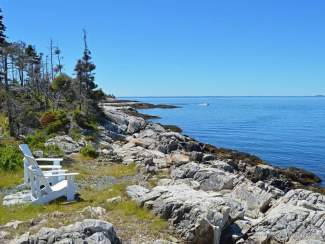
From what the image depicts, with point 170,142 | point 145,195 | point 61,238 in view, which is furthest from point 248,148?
point 61,238

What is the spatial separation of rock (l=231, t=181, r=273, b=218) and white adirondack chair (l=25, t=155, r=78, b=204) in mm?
6378

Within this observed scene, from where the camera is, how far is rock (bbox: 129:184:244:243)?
9.66m

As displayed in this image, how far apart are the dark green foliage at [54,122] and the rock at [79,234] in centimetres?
2117

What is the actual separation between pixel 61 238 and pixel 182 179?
9.75 meters

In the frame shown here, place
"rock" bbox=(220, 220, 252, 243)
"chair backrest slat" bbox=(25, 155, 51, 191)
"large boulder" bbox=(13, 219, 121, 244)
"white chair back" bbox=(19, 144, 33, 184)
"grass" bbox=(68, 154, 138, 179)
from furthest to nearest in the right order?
"grass" bbox=(68, 154, 138, 179)
"white chair back" bbox=(19, 144, 33, 184)
"chair backrest slat" bbox=(25, 155, 51, 191)
"rock" bbox=(220, 220, 252, 243)
"large boulder" bbox=(13, 219, 121, 244)

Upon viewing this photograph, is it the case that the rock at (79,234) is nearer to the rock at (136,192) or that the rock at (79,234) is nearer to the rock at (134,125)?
the rock at (136,192)

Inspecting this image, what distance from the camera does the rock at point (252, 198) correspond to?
13.7 metres

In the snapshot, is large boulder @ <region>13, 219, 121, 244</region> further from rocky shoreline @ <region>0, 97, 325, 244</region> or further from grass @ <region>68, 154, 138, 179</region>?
grass @ <region>68, 154, 138, 179</region>

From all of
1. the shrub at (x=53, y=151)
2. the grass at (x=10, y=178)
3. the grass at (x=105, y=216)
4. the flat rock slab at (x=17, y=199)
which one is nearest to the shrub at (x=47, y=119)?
the shrub at (x=53, y=151)

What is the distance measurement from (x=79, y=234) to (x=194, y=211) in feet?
11.8

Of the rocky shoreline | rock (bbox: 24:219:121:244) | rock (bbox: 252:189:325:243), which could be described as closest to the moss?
the rocky shoreline

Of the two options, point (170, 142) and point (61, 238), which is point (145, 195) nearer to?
point (61, 238)

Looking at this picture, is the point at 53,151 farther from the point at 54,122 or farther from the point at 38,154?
the point at 54,122

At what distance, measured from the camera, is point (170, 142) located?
30.6m
